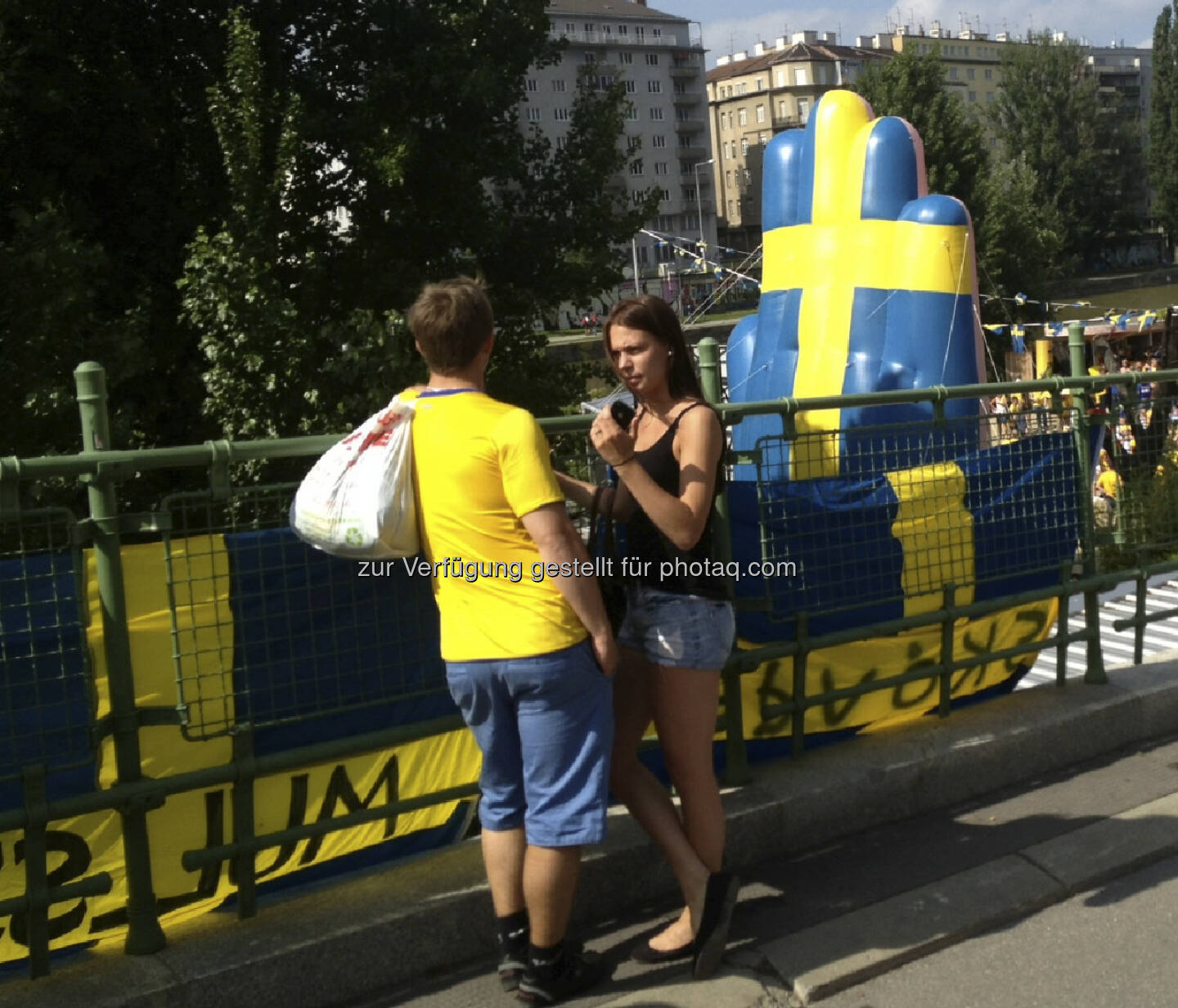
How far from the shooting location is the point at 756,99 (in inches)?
4466

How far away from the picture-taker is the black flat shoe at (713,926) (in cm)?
344

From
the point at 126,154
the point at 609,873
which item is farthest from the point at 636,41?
the point at 609,873

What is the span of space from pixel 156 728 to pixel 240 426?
10.3 meters

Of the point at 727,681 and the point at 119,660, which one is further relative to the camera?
the point at 727,681

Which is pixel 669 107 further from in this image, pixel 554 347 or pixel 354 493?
pixel 354 493

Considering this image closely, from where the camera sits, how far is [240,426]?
523 inches

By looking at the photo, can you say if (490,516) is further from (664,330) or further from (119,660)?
(119,660)

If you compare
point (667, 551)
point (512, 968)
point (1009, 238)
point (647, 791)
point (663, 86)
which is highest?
point (663, 86)

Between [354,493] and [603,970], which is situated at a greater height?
[354,493]

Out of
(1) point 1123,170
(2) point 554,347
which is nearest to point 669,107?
(1) point 1123,170

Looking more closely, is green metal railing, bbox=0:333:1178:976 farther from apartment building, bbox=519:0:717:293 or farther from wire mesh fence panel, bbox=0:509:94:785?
apartment building, bbox=519:0:717:293

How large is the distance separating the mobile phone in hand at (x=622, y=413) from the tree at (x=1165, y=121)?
8886 cm

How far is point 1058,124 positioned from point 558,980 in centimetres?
8395

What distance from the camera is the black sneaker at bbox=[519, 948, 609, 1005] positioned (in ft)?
10.8
